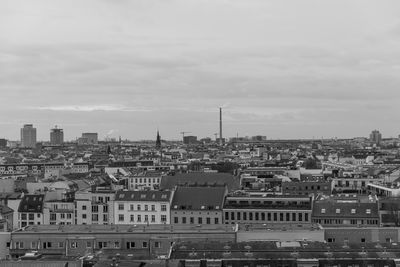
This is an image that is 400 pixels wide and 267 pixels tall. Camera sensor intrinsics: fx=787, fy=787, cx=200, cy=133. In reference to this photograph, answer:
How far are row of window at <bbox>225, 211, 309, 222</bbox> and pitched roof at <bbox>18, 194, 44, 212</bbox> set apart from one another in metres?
22.0

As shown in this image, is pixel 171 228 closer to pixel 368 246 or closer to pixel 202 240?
pixel 202 240

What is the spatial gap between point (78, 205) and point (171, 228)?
2793cm

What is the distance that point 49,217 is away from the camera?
88.8 m

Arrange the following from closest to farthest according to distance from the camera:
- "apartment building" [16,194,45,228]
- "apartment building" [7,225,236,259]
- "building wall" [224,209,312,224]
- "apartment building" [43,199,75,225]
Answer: "apartment building" [7,225,236,259]
"building wall" [224,209,312,224]
"apartment building" [43,199,75,225]
"apartment building" [16,194,45,228]

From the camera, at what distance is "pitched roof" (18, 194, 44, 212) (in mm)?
89062

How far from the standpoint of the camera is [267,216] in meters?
81.2

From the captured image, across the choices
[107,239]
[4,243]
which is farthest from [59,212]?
[107,239]

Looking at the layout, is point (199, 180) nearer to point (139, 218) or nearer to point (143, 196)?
point (143, 196)

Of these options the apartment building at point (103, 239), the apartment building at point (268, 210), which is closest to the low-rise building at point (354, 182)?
the apartment building at point (268, 210)

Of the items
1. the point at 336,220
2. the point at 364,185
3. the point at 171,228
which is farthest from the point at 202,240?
the point at 364,185

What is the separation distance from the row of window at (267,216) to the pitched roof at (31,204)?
22001mm

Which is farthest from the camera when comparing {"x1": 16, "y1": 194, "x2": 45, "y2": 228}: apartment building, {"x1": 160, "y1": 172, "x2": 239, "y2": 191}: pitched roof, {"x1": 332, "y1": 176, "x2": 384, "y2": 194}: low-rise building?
{"x1": 332, "y1": 176, "x2": 384, "y2": 194}: low-rise building

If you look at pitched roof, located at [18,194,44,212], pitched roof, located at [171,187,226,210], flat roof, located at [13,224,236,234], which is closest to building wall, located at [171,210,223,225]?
pitched roof, located at [171,187,226,210]

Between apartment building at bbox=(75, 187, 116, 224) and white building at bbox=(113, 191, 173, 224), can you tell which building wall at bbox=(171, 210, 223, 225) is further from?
apartment building at bbox=(75, 187, 116, 224)
